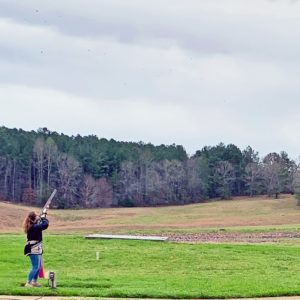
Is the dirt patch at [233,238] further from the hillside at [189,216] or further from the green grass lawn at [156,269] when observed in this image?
the hillside at [189,216]

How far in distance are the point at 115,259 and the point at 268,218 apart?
54.0m

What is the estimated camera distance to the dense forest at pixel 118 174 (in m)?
106

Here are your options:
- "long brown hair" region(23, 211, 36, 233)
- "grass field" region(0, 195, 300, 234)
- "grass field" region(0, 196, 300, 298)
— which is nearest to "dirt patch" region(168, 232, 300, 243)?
"grass field" region(0, 196, 300, 298)

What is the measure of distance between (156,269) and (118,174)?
91.1m

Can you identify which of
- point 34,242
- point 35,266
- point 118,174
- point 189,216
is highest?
point 118,174

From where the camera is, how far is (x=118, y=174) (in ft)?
365

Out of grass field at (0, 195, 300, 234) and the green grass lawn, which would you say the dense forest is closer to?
grass field at (0, 195, 300, 234)

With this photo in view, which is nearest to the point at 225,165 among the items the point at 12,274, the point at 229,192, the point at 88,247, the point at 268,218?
the point at 229,192

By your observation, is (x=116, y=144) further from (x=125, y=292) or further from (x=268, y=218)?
(x=125, y=292)

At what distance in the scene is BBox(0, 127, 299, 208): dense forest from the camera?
106m

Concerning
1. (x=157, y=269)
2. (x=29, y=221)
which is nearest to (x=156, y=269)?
(x=157, y=269)

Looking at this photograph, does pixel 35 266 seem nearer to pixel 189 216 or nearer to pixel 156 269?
pixel 156 269

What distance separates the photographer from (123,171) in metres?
113

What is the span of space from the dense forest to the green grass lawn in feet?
244
